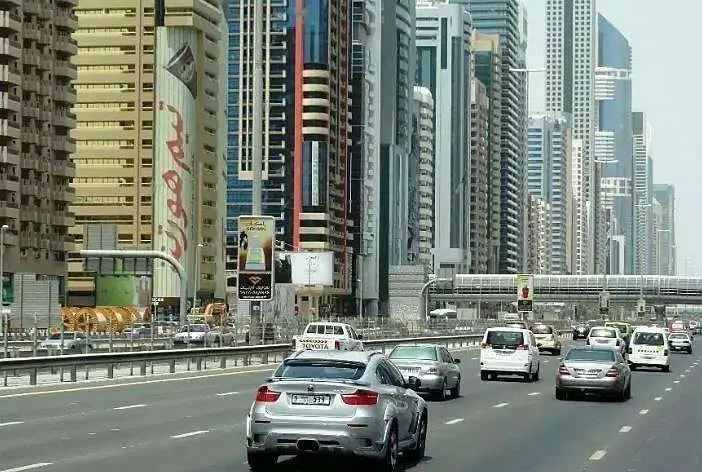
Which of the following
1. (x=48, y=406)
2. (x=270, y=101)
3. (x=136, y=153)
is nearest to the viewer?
(x=48, y=406)

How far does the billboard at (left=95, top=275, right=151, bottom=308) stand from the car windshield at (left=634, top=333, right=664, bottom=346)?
279ft

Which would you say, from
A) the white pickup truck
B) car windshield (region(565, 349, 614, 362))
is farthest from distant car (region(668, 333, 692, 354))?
car windshield (region(565, 349, 614, 362))

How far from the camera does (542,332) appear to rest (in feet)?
250

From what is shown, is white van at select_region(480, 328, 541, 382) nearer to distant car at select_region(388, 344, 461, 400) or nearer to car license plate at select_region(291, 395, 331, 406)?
distant car at select_region(388, 344, 461, 400)

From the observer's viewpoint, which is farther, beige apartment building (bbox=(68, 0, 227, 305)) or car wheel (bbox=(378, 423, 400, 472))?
beige apartment building (bbox=(68, 0, 227, 305))

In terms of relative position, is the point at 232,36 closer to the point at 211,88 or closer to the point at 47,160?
the point at 211,88

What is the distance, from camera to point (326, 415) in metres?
16.2

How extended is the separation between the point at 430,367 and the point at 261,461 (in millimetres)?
16634

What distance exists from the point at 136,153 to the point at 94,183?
227 inches

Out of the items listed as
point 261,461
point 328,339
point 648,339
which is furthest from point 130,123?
point 261,461

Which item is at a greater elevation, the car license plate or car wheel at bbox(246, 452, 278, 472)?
the car license plate

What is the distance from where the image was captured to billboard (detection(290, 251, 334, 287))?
422ft

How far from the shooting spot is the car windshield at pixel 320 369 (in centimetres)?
1672

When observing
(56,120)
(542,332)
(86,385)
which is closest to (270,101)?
(56,120)
